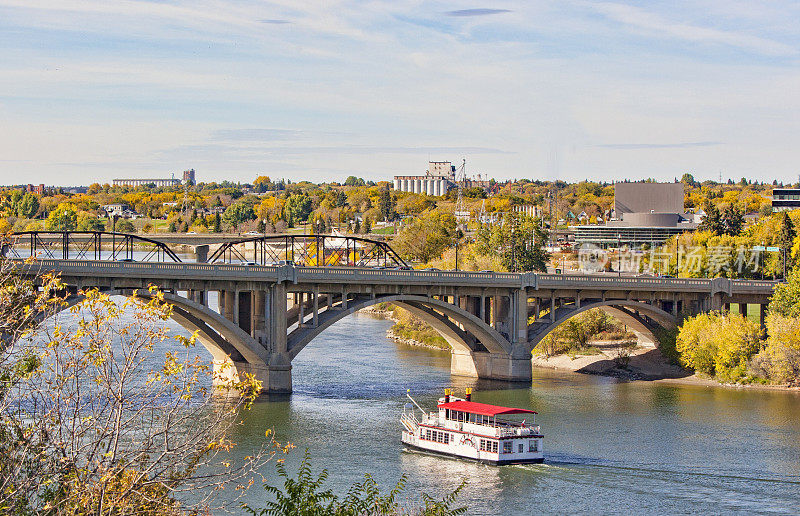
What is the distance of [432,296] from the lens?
263 ft

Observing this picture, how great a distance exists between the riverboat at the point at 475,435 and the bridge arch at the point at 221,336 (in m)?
12.7

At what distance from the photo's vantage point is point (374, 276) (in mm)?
74812

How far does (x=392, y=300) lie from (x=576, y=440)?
20681 millimetres

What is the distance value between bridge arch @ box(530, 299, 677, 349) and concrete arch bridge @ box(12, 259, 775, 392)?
0.33 ft

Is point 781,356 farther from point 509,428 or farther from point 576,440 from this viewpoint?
point 509,428

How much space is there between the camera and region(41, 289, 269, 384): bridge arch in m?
65.4

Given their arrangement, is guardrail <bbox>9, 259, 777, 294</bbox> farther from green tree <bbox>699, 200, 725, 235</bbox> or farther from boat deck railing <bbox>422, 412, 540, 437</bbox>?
green tree <bbox>699, 200, 725, 235</bbox>

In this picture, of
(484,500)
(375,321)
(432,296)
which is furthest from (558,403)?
(375,321)

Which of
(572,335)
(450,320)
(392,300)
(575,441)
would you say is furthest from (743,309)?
(575,441)

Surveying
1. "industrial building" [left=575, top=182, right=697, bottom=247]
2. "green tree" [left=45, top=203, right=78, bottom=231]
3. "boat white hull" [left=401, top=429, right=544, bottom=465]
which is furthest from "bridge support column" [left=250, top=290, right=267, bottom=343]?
"industrial building" [left=575, top=182, right=697, bottom=247]

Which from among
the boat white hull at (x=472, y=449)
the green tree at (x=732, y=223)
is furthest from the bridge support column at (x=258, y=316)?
the green tree at (x=732, y=223)

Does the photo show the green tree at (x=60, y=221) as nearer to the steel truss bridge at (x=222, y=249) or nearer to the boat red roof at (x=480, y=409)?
the steel truss bridge at (x=222, y=249)

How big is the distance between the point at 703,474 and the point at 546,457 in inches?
291

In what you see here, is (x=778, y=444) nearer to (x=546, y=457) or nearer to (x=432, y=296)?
(x=546, y=457)
